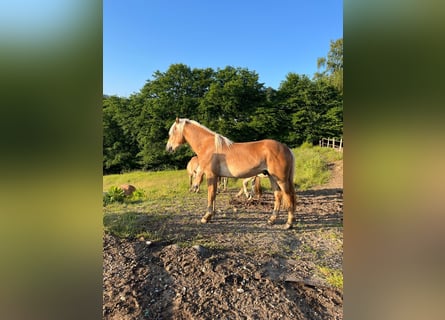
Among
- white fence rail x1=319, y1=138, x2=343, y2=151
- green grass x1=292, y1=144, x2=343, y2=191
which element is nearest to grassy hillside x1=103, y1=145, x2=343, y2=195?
green grass x1=292, y1=144, x2=343, y2=191

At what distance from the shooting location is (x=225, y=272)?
2463 mm

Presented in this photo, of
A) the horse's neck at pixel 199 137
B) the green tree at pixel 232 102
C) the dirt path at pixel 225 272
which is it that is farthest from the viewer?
the green tree at pixel 232 102

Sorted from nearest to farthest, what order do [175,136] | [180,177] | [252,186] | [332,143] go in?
[175,136] → [332,143] → [180,177] → [252,186]

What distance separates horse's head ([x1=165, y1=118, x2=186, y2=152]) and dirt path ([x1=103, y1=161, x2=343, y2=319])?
1.22 meters

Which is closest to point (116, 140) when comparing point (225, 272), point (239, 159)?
point (239, 159)

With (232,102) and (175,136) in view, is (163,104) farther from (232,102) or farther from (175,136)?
(232,102)

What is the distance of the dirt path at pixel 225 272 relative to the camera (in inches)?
78.0

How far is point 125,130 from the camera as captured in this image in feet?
14.4

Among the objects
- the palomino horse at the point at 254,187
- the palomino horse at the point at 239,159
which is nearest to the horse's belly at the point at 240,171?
the palomino horse at the point at 239,159

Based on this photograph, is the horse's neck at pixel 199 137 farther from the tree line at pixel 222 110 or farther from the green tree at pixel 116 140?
the green tree at pixel 116 140

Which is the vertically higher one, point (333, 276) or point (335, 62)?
point (335, 62)

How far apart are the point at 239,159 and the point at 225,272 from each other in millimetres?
1915

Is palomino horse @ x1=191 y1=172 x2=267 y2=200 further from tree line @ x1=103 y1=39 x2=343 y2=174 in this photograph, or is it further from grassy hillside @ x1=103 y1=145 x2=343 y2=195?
tree line @ x1=103 y1=39 x2=343 y2=174
